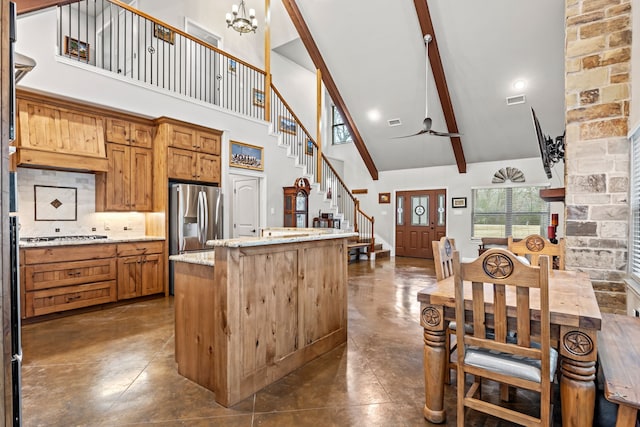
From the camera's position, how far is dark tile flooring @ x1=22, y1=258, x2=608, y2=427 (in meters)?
1.99

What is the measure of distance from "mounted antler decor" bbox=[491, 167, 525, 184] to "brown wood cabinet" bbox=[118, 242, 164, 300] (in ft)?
25.8

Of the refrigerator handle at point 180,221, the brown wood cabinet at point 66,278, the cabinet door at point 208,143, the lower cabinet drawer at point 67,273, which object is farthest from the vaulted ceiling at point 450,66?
the lower cabinet drawer at point 67,273

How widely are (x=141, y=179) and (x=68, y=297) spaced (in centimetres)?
178

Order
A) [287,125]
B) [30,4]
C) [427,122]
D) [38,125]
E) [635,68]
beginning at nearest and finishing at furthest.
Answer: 1. [30,4]
2. [635,68]
3. [38,125]
4. [427,122]
5. [287,125]

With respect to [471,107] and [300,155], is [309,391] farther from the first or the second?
[471,107]

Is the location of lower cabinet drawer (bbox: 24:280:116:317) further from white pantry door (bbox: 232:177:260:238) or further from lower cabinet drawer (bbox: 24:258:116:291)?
white pantry door (bbox: 232:177:260:238)

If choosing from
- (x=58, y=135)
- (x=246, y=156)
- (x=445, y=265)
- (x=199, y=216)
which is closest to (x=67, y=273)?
(x=58, y=135)

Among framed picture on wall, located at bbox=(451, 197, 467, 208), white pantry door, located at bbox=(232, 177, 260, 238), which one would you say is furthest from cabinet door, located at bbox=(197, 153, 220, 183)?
framed picture on wall, located at bbox=(451, 197, 467, 208)

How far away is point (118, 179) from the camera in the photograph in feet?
15.0

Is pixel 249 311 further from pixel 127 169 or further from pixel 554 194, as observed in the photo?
pixel 127 169

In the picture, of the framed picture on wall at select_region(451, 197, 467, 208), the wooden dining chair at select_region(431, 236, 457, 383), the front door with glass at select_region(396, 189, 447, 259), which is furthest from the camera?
the front door with glass at select_region(396, 189, 447, 259)

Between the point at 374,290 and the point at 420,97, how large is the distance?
178 inches

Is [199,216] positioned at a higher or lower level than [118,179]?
lower

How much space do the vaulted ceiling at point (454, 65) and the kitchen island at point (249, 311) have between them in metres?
5.21
